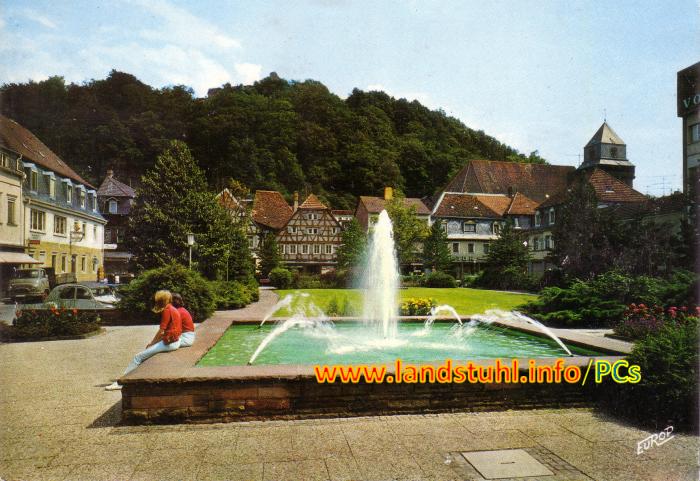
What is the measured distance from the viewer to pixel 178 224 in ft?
117

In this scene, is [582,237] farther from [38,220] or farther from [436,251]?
[38,220]

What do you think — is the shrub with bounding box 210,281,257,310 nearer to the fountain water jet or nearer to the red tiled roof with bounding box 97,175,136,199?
the fountain water jet

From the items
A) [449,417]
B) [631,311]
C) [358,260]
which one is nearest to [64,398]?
[449,417]

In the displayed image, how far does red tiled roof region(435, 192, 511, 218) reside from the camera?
70312 mm

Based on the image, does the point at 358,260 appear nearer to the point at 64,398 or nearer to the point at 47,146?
the point at 47,146

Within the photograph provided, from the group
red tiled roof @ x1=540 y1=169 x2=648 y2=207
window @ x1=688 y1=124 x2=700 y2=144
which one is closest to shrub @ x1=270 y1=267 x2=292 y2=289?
red tiled roof @ x1=540 y1=169 x2=648 y2=207

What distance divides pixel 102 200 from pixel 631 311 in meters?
59.7

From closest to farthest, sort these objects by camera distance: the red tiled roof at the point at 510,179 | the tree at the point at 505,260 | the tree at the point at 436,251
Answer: the tree at the point at 505,260
the tree at the point at 436,251
the red tiled roof at the point at 510,179

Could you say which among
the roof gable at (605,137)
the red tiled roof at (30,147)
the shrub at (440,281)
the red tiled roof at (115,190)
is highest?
the roof gable at (605,137)

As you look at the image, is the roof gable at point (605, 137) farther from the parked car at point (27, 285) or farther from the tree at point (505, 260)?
the parked car at point (27, 285)

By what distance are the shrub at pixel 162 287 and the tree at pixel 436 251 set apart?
1698 inches

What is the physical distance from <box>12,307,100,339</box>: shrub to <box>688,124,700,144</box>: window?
43304 mm

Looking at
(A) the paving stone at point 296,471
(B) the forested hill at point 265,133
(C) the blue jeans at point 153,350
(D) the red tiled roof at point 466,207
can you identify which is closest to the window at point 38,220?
(B) the forested hill at point 265,133

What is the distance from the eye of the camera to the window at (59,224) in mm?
31016
